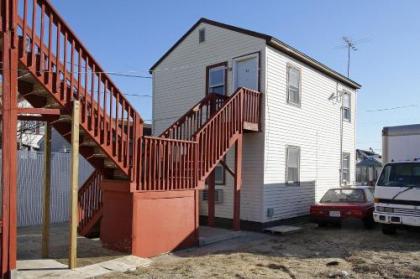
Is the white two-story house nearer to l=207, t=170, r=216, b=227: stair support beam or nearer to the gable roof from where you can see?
the gable roof

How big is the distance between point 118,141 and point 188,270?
3004 mm

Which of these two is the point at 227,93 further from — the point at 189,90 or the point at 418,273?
the point at 418,273

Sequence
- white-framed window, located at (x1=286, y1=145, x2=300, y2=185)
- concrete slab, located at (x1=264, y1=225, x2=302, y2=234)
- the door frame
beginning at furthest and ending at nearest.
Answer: white-framed window, located at (x1=286, y1=145, x2=300, y2=185)
the door frame
concrete slab, located at (x1=264, y1=225, x2=302, y2=234)

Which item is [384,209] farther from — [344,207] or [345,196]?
[345,196]

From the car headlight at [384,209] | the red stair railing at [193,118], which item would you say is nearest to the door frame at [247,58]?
the red stair railing at [193,118]

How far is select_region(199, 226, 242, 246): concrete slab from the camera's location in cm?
1065

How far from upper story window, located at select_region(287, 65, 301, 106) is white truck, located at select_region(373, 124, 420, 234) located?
3116 mm

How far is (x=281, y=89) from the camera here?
13.7 m

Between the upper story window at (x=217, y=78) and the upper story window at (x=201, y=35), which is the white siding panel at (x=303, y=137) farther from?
the upper story window at (x=201, y=35)

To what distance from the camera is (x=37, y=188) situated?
44.6ft

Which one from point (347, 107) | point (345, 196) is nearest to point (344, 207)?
point (345, 196)

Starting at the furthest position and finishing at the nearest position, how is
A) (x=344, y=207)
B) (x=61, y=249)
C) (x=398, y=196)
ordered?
(x=344, y=207), (x=398, y=196), (x=61, y=249)

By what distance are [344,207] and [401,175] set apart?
1968 millimetres

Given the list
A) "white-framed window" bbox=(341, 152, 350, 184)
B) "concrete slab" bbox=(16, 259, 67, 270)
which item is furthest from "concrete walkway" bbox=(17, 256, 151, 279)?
"white-framed window" bbox=(341, 152, 350, 184)
